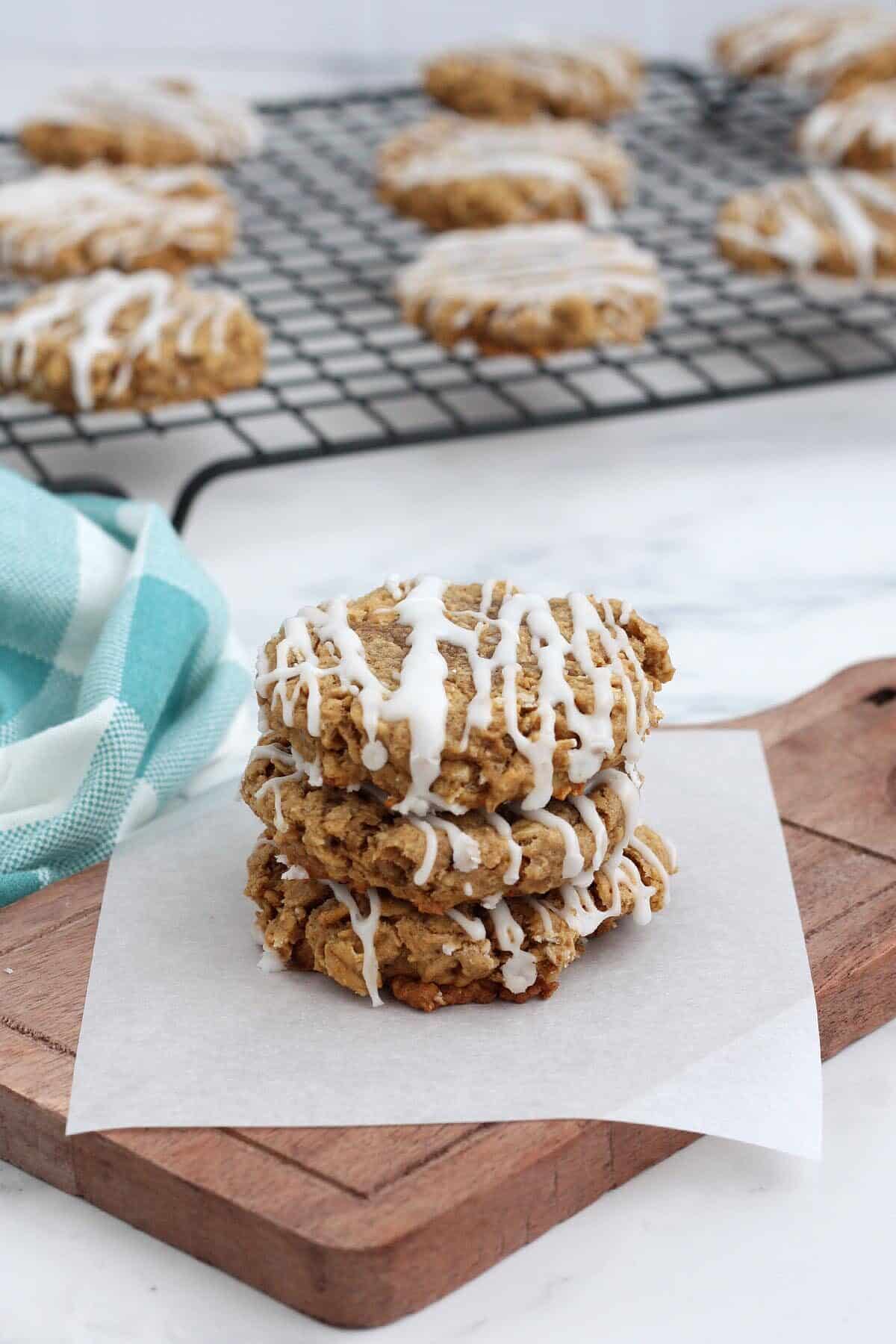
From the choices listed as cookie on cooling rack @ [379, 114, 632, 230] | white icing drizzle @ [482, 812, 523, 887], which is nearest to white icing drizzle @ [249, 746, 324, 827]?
white icing drizzle @ [482, 812, 523, 887]

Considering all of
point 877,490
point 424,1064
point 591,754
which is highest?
point 591,754

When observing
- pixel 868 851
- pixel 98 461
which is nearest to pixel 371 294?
pixel 98 461

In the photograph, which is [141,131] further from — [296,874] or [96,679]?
[296,874]

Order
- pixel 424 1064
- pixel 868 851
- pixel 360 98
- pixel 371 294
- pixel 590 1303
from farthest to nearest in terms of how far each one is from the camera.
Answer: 1. pixel 360 98
2. pixel 371 294
3. pixel 868 851
4. pixel 424 1064
5. pixel 590 1303

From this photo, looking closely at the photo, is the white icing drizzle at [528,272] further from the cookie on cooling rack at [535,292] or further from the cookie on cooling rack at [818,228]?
the cookie on cooling rack at [818,228]

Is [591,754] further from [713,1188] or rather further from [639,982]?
[713,1188]

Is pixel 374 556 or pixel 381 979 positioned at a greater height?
pixel 381 979

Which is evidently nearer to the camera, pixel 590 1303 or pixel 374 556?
pixel 590 1303
